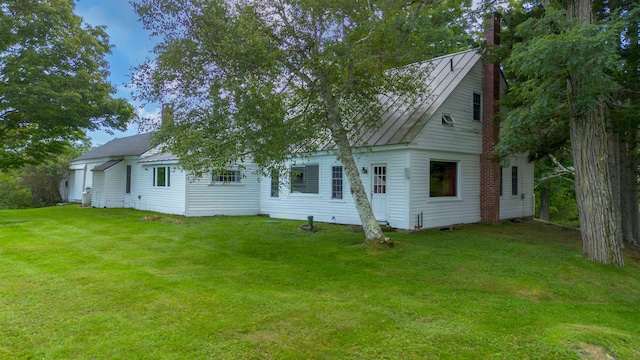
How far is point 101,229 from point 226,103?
7.72 meters

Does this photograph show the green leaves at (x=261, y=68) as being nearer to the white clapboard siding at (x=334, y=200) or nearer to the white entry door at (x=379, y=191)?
the white clapboard siding at (x=334, y=200)

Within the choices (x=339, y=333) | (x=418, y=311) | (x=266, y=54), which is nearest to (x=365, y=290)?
(x=418, y=311)

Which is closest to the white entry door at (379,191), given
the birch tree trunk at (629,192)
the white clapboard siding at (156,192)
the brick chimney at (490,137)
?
the brick chimney at (490,137)

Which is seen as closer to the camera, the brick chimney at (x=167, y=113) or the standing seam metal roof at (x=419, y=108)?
the brick chimney at (x=167, y=113)

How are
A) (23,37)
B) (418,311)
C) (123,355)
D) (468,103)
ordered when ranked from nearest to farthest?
(123,355), (418,311), (468,103), (23,37)

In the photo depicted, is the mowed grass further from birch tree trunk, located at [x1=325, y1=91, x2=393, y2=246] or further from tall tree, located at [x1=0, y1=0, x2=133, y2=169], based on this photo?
tall tree, located at [x1=0, y1=0, x2=133, y2=169]

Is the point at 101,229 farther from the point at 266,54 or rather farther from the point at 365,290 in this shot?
the point at 365,290

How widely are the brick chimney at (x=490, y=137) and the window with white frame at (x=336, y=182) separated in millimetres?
5063

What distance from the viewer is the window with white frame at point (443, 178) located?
12047 mm

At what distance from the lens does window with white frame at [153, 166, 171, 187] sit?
16.7 meters

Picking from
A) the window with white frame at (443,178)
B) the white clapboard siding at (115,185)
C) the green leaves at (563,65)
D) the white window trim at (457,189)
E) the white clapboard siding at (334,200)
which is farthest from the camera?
the white clapboard siding at (115,185)

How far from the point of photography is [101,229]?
12.3 meters

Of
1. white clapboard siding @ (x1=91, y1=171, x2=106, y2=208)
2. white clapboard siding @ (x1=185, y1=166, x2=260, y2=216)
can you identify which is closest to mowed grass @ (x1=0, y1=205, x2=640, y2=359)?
white clapboard siding @ (x1=185, y1=166, x2=260, y2=216)

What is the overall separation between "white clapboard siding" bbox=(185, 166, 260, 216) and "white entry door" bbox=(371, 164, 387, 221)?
570 cm
